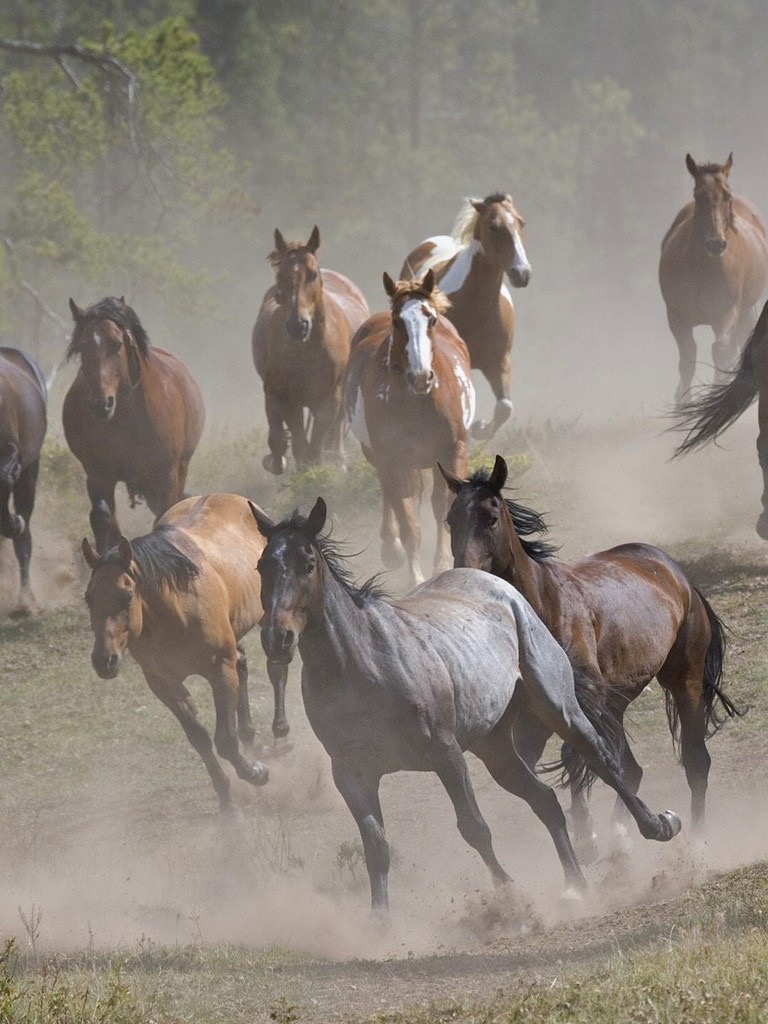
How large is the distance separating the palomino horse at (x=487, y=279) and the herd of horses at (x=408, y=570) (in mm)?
21

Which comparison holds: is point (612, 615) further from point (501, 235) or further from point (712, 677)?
point (501, 235)

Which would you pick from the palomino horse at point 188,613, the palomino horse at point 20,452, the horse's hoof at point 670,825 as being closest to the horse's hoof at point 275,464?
the palomino horse at point 20,452

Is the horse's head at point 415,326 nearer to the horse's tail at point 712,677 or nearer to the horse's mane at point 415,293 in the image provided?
the horse's mane at point 415,293

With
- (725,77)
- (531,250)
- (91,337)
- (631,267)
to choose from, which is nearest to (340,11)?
(531,250)

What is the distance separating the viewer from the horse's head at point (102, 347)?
467 inches

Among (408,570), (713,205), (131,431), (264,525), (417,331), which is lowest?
(408,570)

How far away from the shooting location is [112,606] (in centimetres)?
811

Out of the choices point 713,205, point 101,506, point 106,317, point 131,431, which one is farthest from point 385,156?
point 106,317

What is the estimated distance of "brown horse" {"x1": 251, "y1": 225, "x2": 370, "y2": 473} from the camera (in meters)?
13.5

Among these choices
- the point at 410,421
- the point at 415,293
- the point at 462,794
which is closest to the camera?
the point at 462,794

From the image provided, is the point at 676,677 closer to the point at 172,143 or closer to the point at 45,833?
the point at 45,833

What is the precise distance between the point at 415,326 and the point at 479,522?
4.01 m

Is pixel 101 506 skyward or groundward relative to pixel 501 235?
groundward

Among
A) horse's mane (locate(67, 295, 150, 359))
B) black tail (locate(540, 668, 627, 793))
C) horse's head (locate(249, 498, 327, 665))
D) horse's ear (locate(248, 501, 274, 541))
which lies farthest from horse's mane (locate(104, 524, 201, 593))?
horse's mane (locate(67, 295, 150, 359))
